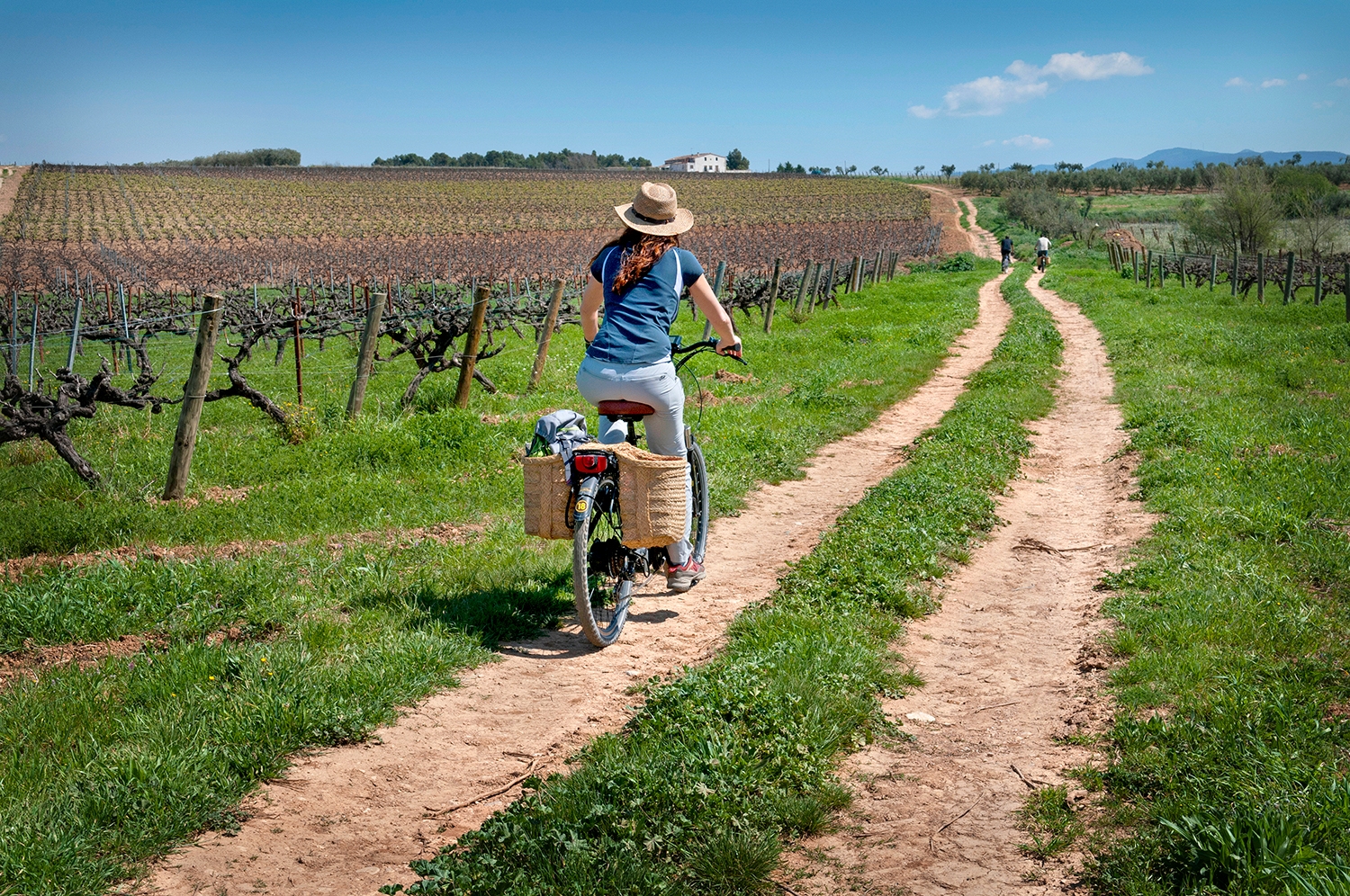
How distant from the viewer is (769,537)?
732 cm

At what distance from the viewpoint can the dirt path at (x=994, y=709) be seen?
3207 millimetres

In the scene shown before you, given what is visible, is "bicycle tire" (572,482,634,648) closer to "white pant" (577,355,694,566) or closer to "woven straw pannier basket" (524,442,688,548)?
"woven straw pannier basket" (524,442,688,548)

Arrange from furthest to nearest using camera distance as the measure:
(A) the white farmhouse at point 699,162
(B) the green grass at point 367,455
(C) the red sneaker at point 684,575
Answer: (A) the white farmhouse at point 699,162
(B) the green grass at point 367,455
(C) the red sneaker at point 684,575

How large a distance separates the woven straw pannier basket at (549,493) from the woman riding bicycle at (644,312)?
1.29 ft

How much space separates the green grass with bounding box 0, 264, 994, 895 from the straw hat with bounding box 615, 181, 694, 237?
2296 millimetres

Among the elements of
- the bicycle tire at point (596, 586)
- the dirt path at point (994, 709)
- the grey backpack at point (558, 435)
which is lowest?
the dirt path at point (994, 709)

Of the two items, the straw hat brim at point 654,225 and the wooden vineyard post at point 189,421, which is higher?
the straw hat brim at point 654,225

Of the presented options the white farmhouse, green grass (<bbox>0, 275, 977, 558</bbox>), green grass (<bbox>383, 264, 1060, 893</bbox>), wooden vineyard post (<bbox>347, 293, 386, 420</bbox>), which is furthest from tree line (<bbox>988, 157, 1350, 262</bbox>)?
the white farmhouse

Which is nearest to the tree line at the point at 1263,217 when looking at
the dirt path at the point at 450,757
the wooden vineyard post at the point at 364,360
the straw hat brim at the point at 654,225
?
the wooden vineyard post at the point at 364,360

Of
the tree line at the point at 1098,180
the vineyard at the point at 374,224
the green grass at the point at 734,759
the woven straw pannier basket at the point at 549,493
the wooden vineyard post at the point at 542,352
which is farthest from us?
the tree line at the point at 1098,180

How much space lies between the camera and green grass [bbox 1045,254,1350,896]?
2.93 m

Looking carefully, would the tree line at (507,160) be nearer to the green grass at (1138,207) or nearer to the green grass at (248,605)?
the green grass at (1138,207)

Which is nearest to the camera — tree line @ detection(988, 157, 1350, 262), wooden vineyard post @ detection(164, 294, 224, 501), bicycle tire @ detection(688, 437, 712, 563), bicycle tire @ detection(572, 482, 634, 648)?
bicycle tire @ detection(572, 482, 634, 648)

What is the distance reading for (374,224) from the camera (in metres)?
66.9
